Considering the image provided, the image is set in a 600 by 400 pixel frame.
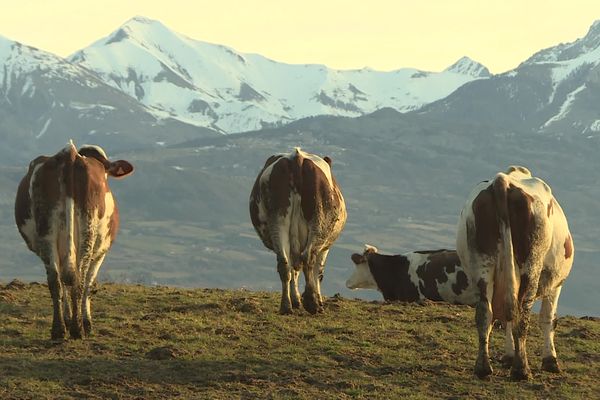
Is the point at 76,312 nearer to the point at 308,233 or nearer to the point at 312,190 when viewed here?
the point at 308,233

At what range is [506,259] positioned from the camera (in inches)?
735

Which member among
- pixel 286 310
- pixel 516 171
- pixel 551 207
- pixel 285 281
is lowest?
pixel 286 310

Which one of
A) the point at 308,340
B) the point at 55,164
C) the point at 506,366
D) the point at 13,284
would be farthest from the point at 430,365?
the point at 13,284

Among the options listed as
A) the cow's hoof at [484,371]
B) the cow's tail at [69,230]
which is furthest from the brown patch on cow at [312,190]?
the cow's hoof at [484,371]

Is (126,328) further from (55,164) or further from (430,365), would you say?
(430,365)

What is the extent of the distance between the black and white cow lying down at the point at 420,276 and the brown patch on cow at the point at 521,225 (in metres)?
12.6

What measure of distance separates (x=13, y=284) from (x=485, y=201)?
1510 centimetres

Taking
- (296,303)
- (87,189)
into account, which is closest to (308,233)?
(296,303)

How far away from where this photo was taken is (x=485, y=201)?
19.0 m

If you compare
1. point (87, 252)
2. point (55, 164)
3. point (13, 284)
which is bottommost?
point (13, 284)

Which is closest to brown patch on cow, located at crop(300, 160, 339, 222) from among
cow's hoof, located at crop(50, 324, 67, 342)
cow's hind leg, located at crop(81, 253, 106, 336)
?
cow's hind leg, located at crop(81, 253, 106, 336)

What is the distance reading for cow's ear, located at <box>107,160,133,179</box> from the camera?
79.7ft

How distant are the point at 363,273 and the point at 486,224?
21778mm

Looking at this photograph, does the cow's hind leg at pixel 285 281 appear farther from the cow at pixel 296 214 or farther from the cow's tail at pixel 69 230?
the cow's tail at pixel 69 230
